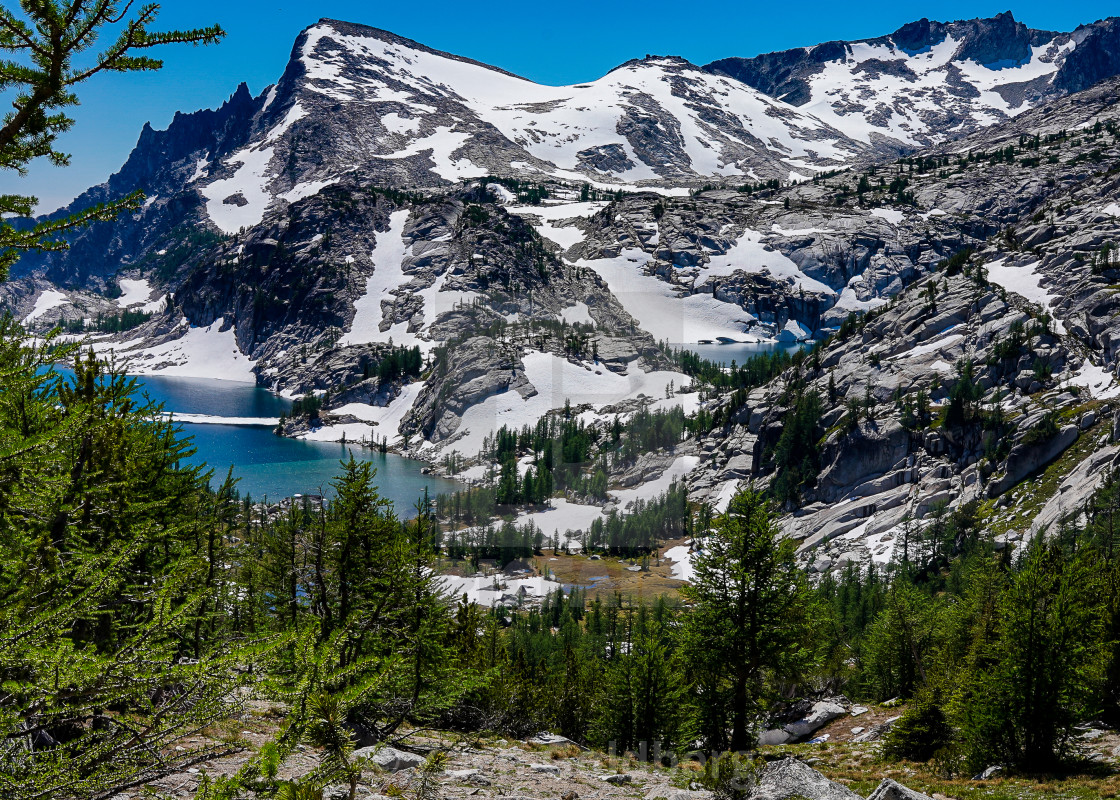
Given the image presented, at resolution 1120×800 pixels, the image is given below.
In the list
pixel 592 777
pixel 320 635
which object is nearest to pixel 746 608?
pixel 592 777

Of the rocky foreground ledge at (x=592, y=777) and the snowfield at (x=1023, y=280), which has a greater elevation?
the snowfield at (x=1023, y=280)

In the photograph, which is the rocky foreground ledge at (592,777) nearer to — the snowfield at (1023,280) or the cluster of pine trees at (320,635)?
the cluster of pine trees at (320,635)

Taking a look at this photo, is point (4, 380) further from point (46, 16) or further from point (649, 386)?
point (649, 386)

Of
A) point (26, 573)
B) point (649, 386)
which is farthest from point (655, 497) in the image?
point (26, 573)

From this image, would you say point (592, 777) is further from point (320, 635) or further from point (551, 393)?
point (551, 393)

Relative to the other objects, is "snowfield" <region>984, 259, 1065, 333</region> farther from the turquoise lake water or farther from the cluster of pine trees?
the turquoise lake water

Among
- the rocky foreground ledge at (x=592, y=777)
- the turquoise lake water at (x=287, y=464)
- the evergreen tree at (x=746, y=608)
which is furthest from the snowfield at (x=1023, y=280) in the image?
the evergreen tree at (x=746, y=608)

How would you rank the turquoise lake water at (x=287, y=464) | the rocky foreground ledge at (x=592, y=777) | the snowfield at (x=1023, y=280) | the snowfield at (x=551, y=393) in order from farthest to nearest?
the snowfield at (x=551, y=393) < the snowfield at (x=1023, y=280) < the turquoise lake water at (x=287, y=464) < the rocky foreground ledge at (x=592, y=777)

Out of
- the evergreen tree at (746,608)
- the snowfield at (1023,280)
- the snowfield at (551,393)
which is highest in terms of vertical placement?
the snowfield at (1023,280)

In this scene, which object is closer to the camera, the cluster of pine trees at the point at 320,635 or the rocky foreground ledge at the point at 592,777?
the cluster of pine trees at the point at 320,635

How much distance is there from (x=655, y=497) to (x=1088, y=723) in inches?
3513

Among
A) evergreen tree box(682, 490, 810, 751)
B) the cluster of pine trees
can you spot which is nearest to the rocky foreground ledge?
the cluster of pine trees

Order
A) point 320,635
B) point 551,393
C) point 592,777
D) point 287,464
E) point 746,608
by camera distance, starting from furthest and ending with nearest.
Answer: point 551,393, point 287,464, point 746,608, point 320,635, point 592,777

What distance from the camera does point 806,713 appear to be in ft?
147
